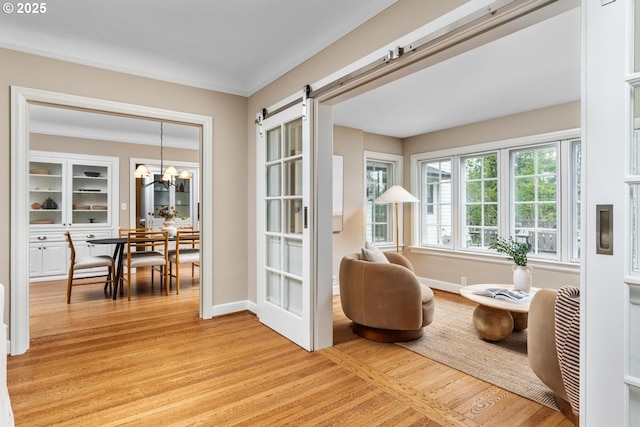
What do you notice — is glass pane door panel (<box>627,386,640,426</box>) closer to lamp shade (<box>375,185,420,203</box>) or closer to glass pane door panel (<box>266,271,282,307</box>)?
glass pane door panel (<box>266,271,282,307</box>)

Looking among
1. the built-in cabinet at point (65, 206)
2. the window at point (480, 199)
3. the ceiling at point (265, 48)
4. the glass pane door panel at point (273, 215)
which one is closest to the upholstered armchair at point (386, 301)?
the glass pane door panel at point (273, 215)

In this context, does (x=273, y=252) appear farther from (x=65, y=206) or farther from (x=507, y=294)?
(x=65, y=206)

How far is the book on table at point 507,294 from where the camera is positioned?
9.62 ft

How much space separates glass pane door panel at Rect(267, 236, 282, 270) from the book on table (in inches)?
74.8

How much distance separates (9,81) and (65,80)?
37cm

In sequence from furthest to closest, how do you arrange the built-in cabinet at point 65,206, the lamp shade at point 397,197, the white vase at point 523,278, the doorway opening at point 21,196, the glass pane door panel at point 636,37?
the built-in cabinet at point 65,206 → the lamp shade at point 397,197 → the white vase at point 523,278 → the doorway opening at point 21,196 → the glass pane door panel at point 636,37

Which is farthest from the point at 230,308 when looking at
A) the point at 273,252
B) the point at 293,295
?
the point at 293,295

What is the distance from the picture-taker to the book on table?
115 inches

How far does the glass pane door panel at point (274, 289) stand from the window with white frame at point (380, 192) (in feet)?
8.16

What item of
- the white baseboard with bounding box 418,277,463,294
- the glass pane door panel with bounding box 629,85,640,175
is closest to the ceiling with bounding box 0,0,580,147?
the glass pane door panel with bounding box 629,85,640,175

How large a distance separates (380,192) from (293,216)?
A: 9.83 ft

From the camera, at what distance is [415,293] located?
9.70 ft

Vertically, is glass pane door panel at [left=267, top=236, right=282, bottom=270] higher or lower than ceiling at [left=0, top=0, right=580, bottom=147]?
lower

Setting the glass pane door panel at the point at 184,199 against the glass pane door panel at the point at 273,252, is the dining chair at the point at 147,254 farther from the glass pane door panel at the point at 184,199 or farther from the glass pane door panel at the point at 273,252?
the glass pane door panel at the point at 184,199
